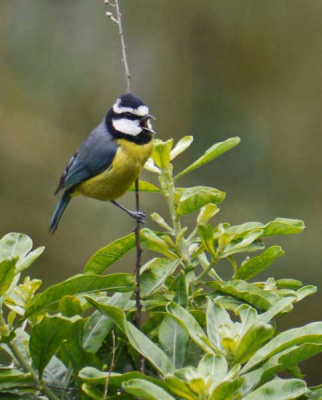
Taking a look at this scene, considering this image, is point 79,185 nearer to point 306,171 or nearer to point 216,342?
point 216,342

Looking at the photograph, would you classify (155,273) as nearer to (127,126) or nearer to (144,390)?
(144,390)

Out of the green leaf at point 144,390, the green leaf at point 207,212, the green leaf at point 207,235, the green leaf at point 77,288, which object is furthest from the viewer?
the green leaf at point 207,212

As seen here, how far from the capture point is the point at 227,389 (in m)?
1.21

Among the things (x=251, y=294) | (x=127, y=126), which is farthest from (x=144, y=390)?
(x=127, y=126)

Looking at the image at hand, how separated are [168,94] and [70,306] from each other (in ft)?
14.8

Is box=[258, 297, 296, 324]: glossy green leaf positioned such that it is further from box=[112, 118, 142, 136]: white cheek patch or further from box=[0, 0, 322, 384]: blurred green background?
box=[0, 0, 322, 384]: blurred green background

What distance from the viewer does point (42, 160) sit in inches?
227

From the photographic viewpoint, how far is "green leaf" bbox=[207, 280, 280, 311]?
146 centimetres

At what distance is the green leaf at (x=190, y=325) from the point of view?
1.30 metres

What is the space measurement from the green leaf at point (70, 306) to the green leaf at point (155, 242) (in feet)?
0.76

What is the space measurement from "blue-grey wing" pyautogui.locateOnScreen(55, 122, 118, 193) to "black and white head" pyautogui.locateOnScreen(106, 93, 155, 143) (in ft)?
0.13

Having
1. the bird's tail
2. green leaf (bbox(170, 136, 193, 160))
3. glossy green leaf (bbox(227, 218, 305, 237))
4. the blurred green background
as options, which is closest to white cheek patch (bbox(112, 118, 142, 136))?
the bird's tail

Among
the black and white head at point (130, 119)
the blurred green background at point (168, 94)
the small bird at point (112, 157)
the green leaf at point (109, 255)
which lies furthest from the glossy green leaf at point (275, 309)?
the blurred green background at point (168, 94)

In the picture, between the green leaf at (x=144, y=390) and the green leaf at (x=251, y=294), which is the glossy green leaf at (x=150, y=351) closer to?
the green leaf at (x=144, y=390)
